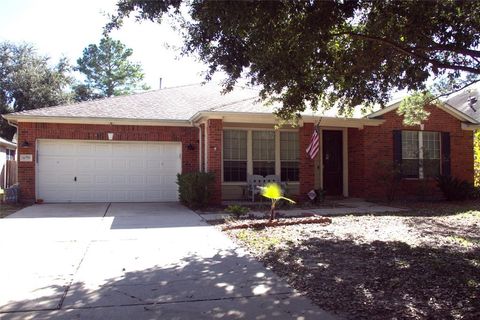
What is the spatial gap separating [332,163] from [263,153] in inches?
→ 110

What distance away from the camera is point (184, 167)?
15930 millimetres

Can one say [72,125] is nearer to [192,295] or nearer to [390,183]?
[390,183]

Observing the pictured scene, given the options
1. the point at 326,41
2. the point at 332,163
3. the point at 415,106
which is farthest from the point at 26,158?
the point at 415,106

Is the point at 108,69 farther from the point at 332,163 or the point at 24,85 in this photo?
the point at 332,163

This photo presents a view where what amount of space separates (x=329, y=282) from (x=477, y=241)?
403 centimetres

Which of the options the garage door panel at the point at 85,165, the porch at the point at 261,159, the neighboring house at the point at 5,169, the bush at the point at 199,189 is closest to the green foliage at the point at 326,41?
the bush at the point at 199,189

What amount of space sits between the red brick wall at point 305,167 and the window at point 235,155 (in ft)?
6.49

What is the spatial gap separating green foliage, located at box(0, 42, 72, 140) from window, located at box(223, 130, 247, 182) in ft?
71.6

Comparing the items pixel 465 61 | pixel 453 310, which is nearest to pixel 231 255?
pixel 453 310

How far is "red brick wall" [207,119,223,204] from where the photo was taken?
44.2 feet

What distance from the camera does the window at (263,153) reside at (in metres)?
15.5

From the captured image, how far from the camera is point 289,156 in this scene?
15773 millimetres

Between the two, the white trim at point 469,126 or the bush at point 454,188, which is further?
the white trim at point 469,126

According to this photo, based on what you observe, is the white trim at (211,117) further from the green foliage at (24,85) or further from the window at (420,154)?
the green foliage at (24,85)
